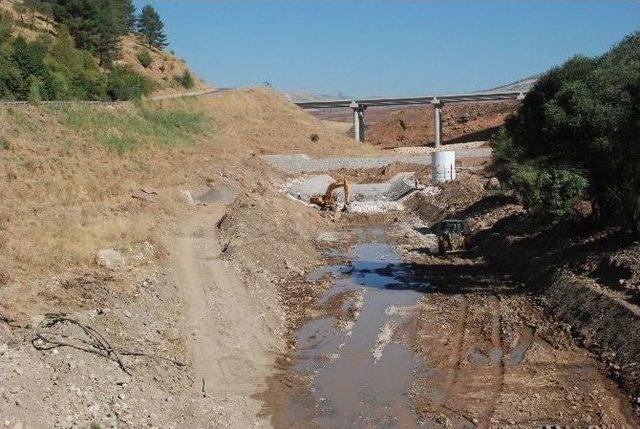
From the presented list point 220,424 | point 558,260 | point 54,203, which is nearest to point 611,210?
point 558,260

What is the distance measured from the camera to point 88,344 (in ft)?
50.0

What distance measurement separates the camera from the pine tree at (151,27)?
9769 centimetres

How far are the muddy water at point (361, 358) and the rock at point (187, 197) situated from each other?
997 centimetres

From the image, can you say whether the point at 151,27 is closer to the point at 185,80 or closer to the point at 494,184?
the point at 185,80

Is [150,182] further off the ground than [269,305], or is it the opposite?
[150,182]

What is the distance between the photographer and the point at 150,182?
1499 inches

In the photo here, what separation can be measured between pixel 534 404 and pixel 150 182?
27.6 meters

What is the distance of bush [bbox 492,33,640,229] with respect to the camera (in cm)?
2044

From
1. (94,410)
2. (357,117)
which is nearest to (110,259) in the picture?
(94,410)

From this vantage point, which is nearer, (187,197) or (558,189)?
(558,189)

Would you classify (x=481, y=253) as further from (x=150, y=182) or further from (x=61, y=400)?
(x=61, y=400)

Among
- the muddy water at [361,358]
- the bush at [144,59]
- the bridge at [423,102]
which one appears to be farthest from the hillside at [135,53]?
the muddy water at [361,358]

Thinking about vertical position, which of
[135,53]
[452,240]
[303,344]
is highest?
[135,53]

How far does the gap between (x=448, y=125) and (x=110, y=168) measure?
80777 mm
